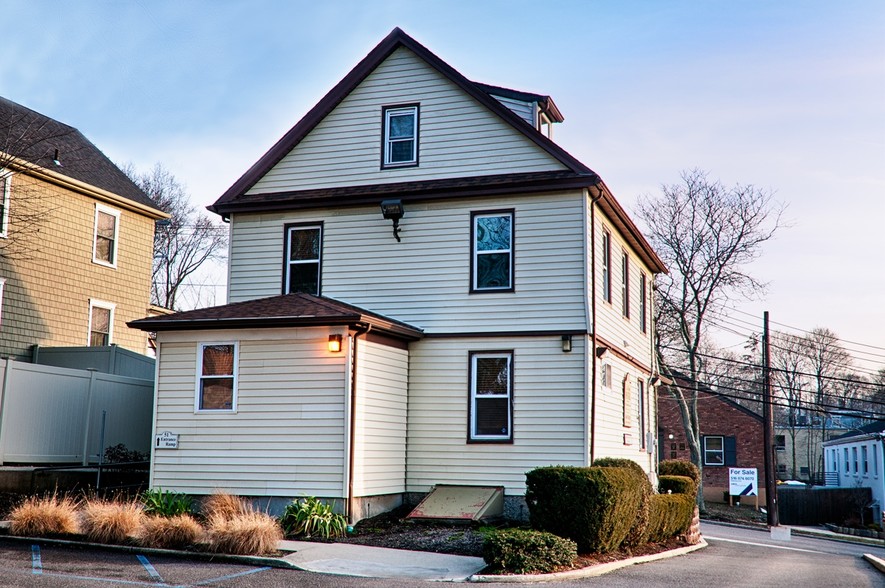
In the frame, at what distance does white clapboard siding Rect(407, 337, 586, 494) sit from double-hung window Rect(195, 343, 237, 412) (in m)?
3.64

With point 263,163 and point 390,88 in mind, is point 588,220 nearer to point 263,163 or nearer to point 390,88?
point 390,88

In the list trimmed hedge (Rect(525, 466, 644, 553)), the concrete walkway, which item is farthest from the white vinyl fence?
trimmed hedge (Rect(525, 466, 644, 553))

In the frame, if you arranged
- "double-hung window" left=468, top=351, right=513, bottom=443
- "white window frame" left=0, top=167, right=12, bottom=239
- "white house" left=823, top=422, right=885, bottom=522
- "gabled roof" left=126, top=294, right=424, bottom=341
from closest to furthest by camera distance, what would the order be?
"gabled roof" left=126, top=294, right=424, bottom=341, "double-hung window" left=468, top=351, right=513, bottom=443, "white window frame" left=0, top=167, right=12, bottom=239, "white house" left=823, top=422, right=885, bottom=522

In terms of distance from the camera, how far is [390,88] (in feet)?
63.9

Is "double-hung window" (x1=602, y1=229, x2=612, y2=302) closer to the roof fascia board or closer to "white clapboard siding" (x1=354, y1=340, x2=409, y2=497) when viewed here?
"white clapboard siding" (x1=354, y1=340, x2=409, y2=497)

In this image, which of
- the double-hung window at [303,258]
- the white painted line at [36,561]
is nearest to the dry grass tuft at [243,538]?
the white painted line at [36,561]

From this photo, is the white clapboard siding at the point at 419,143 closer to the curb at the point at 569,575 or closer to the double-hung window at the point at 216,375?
the double-hung window at the point at 216,375

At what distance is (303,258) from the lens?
63.4 ft

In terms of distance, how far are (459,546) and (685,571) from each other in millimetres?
3580

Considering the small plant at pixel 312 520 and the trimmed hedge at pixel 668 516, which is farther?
the trimmed hedge at pixel 668 516

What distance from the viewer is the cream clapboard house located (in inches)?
633

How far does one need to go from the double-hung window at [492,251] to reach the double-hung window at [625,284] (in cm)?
458

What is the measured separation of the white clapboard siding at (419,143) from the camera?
724 inches

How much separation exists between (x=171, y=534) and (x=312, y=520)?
249cm
